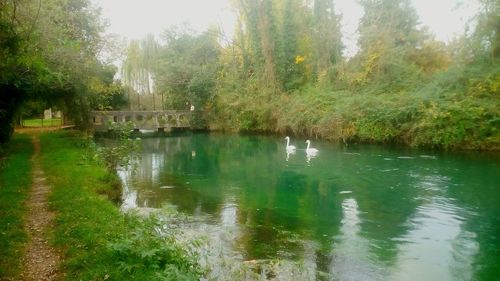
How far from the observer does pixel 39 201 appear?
1170 cm

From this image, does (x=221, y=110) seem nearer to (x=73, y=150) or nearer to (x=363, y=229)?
(x=73, y=150)


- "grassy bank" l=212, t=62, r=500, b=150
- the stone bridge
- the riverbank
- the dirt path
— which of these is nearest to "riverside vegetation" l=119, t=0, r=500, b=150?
"grassy bank" l=212, t=62, r=500, b=150

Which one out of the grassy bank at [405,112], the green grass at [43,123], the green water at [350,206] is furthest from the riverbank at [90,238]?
the green grass at [43,123]

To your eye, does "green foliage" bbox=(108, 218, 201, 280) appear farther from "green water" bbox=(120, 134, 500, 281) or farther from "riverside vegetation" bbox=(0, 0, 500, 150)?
"riverside vegetation" bbox=(0, 0, 500, 150)

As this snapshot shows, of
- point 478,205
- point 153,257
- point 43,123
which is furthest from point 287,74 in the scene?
point 153,257

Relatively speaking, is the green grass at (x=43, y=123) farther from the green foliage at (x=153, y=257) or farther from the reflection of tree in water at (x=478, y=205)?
the green foliage at (x=153, y=257)

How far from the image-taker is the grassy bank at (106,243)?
278 inches

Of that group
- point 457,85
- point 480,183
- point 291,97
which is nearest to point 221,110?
point 291,97

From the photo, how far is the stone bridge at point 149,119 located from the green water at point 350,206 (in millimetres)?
24661

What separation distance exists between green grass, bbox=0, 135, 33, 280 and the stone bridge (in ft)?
96.1

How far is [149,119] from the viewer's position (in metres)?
52.2

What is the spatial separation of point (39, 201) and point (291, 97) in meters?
32.7

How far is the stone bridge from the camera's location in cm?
4888

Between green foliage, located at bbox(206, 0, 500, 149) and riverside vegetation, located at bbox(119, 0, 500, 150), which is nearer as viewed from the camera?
green foliage, located at bbox(206, 0, 500, 149)
